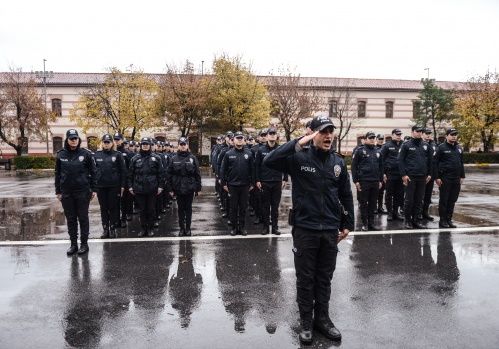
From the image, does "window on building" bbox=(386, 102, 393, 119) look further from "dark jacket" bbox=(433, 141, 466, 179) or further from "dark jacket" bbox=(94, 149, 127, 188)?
"dark jacket" bbox=(94, 149, 127, 188)

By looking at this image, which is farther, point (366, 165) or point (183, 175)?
point (366, 165)

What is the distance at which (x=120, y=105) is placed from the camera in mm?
32938

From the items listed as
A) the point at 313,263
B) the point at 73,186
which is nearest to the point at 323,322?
the point at 313,263

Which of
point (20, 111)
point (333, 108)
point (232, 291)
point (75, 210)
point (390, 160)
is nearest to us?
point (232, 291)

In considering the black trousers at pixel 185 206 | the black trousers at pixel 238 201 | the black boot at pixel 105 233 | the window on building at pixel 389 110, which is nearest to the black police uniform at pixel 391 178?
the black trousers at pixel 238 201

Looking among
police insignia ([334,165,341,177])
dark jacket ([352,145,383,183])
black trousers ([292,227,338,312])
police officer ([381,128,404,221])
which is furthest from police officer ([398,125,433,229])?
black trousers ([292,227,338,312])

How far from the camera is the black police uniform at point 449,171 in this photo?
9.21 metres

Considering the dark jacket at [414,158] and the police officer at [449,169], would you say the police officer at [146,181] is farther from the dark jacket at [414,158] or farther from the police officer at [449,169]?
the police officer at [449,169]

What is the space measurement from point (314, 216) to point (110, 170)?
593 centimetres

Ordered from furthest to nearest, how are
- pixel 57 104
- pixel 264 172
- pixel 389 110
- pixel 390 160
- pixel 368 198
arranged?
pixel 389 110, pixel 57 104, pixel 390 160, pixel 368 198, pixel 264 172

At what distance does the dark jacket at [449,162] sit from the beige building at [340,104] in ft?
100

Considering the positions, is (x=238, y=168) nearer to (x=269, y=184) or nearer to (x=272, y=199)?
(x=269, y=184)

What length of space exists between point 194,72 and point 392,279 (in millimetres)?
32606

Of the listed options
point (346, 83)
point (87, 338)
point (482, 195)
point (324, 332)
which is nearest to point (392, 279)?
point (324, 332)
